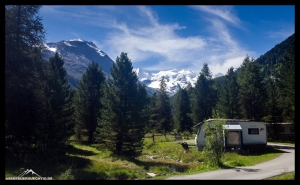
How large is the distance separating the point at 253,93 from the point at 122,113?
20493mm

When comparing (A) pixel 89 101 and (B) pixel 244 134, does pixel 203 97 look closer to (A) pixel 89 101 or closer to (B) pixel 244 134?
(B) pixel 244 134

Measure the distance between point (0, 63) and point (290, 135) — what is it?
41.5 m

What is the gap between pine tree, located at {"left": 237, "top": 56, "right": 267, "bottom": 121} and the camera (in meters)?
29.7

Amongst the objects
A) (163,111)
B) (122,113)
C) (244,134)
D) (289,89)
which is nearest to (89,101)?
(122,113)

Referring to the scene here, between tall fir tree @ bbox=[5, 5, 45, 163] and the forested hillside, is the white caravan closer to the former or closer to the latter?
the forested hillside

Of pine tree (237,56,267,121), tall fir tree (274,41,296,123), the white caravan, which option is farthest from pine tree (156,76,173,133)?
tall fir tree (274,41,296,123)

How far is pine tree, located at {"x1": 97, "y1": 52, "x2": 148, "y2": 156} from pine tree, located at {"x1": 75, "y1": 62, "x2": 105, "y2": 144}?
9.02 meters

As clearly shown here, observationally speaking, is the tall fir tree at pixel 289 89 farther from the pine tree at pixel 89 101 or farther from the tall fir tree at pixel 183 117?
the tall fir tree at pixel 183 117

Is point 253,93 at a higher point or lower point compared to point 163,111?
higher

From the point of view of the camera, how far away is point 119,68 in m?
21.4

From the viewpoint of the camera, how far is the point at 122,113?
804 inches

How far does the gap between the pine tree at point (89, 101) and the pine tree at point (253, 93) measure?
22.2 metres

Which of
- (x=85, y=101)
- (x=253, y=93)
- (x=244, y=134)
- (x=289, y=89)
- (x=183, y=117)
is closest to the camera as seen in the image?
(x=289, y=89)

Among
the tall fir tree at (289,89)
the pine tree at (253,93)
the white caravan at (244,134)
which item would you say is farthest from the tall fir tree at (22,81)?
the pine tree at (253,93)
